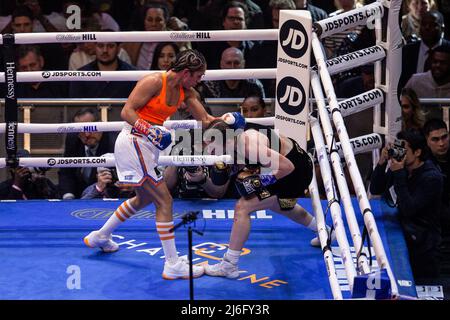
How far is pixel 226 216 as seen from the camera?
714 cm

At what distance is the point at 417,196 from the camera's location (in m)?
6.65

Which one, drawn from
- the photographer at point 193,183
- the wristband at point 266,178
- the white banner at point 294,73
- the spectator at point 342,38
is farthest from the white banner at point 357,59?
the spectator at point 342,38

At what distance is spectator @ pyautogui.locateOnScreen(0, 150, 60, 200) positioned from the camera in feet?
25.1

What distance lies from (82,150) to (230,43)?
210cm

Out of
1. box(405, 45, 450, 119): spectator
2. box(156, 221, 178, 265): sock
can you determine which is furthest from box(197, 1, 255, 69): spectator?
box(156, 221, 178, 265): sock

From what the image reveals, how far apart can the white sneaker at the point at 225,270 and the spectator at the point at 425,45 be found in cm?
357

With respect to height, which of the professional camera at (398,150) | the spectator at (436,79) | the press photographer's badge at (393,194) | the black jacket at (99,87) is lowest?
the press photographer's badge at (393,194)

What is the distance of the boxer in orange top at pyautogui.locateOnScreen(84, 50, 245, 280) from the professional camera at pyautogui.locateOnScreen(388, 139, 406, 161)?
4.33ft

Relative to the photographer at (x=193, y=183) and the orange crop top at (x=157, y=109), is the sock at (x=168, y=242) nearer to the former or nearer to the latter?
the orange crop top at (x=157, y=109)

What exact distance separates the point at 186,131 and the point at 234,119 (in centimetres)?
151

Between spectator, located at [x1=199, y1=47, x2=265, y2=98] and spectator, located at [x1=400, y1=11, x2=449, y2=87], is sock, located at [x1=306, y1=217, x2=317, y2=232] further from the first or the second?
spectator, located at [x1=400, y1=11, x2=449, y2=87]

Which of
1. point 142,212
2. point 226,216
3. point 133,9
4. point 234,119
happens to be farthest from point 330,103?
point 133,9

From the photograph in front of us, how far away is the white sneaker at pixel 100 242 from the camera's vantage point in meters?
6.36

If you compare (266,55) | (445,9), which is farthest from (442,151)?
(445,9)
